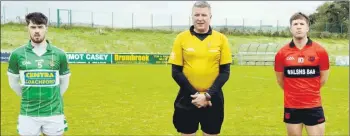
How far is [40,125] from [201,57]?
2.23m

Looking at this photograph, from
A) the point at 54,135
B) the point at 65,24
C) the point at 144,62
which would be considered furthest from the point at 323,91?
the point at 65,24

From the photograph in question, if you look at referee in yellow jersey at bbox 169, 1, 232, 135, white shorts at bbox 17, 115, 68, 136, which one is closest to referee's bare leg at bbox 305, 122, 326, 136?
referee in yellow jersey at bbox 169, 1, 232, 135

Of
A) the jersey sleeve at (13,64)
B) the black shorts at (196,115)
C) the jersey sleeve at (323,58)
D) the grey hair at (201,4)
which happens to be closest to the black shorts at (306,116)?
the jersey sleeve at (323,58)

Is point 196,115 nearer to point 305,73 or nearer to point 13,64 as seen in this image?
point 305,73

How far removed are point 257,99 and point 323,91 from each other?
4.43 meters

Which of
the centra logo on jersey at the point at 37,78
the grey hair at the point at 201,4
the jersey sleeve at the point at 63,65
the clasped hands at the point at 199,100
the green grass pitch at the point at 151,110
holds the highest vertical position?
the grey hair at the point at 201,4

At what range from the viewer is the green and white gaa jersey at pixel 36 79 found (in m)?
5.52

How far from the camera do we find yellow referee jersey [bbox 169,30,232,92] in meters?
5.66

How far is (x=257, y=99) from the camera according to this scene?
16.5 meters

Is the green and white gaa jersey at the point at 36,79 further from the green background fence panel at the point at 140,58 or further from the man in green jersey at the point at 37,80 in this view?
the green background fence panel at the point at 140,58

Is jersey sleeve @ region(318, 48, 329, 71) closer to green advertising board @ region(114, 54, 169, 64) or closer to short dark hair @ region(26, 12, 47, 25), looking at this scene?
short dark hair @ region(26, 12, 47, 25)

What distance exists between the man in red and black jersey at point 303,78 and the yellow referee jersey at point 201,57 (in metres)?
0.89

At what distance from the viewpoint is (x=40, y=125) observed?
220 inches

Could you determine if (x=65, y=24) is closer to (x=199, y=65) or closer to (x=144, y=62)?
(x=144, y=62)
